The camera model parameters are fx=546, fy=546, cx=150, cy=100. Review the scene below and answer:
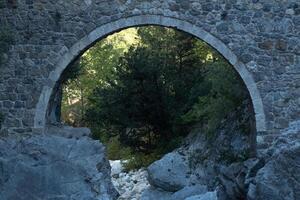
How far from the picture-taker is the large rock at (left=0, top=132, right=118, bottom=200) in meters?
6.76

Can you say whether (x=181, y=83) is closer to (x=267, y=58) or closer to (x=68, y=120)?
(x=267, y=58)

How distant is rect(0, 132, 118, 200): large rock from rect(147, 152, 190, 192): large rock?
4.75 m

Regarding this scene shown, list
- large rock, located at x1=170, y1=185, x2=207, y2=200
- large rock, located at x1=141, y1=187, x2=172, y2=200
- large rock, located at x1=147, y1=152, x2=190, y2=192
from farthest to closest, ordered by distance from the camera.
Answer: large rock, located at x1=147, y1=152, x2=190, y2=192 → large rock, located at x1=141, y1=187, x2=172, y2=200 → large rock, located at x1=170, y1=185, x2=207, y2=200

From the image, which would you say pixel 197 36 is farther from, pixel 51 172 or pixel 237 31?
pixel 51 172

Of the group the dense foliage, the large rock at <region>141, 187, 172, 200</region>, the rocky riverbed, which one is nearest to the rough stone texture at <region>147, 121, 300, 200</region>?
the large rock at <region>141, 187, 172, 200</region>

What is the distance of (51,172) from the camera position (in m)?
6.94

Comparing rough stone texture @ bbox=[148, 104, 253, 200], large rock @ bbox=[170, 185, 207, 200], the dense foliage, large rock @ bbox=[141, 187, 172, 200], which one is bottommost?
large rock @ bbox=[141, 187, 172, 200]

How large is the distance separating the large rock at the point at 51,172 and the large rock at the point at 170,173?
475 cm

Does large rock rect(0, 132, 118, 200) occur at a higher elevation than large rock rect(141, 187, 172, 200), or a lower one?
higher

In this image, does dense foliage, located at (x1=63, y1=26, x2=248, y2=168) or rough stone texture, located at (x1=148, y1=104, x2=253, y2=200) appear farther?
dense foliage, located at (x1=63, y1=26, x2=248, y2=168)

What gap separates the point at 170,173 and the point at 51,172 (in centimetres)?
597

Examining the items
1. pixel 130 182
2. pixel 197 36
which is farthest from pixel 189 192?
pixel 130 182

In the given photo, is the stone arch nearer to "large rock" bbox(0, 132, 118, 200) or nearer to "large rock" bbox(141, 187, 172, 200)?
"large rock" bbox(0, 132, 118, 200)

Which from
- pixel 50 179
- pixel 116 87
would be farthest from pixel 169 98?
pixel 50 179
